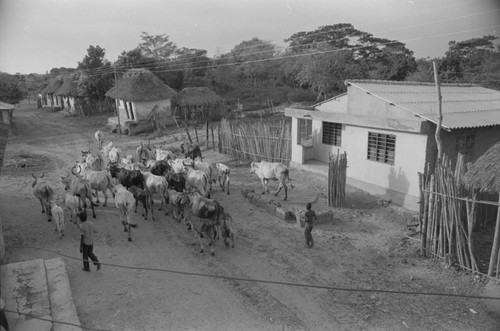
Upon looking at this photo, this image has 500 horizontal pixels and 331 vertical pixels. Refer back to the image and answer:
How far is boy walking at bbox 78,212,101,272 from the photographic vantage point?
755cm

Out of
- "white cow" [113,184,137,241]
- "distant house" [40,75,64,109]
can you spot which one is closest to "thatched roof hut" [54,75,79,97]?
"distant house" [40,75,64,109]

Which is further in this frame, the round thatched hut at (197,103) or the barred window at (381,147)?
the round thatched hut at (197,103)

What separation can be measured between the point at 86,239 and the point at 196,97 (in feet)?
69.6

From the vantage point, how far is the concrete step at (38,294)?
Answer: 594 cm

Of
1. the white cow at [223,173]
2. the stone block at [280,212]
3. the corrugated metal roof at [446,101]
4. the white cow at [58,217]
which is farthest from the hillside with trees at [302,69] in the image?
the white cow at [58,217]

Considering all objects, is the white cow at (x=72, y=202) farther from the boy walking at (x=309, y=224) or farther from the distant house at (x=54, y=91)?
the distant house at (x=54, y=91)

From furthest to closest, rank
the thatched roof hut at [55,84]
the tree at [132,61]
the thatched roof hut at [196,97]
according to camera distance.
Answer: the thatched roof hut at [55,84] < the tree at [132,61] < the thatched roof hut at [196,97]

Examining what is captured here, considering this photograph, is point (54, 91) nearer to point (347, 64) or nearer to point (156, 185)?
point (347, 64)

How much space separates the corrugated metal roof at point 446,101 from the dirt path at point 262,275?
3.04 metres

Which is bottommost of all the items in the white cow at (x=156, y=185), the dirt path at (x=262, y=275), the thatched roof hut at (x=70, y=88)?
the dirt path at (x=262, y=275)

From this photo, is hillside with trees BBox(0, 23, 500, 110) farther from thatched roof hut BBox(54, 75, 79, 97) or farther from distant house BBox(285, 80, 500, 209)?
distant house BBox(285, 80, 500, 209)

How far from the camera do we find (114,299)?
6.89 metres

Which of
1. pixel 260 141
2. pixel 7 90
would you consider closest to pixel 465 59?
pixel 260 141

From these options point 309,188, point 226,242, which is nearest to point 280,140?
point 309,188
